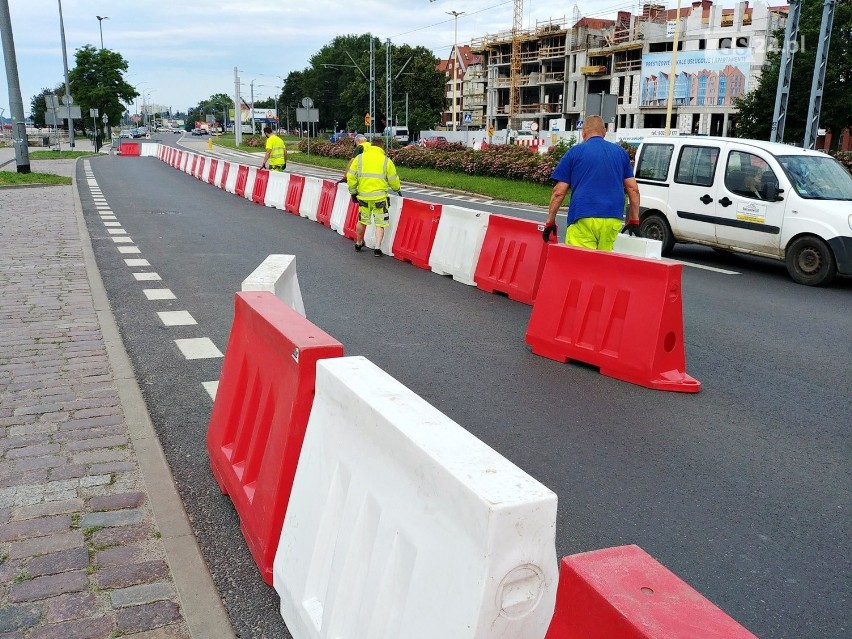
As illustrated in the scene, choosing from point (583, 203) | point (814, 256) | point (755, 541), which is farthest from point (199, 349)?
point (814, 256)

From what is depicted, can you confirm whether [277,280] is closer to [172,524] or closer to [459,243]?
[172,524]

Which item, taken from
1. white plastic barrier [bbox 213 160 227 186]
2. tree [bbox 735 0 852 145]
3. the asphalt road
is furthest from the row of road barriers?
tree [bbox 735 0 852 145]

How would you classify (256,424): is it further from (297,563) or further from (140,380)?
(140,380)

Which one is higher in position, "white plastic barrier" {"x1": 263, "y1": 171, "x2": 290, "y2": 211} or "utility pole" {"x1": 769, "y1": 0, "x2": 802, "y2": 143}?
"utility pole" {"x1": 769, "y1": 0, "x2": 802, "y2": 143}

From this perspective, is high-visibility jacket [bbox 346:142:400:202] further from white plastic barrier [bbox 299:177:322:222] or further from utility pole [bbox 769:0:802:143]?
utility pole [bbox 769:0:802:143]

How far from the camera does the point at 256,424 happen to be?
11.6 ft

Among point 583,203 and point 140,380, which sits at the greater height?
point 583,203

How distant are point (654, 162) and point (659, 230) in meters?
1.10

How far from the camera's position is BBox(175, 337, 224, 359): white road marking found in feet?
21.7

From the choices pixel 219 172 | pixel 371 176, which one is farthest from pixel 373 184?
pixel 219 172

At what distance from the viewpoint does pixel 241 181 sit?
2411 cm

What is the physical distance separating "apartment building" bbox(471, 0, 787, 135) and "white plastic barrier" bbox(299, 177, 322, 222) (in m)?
48.5

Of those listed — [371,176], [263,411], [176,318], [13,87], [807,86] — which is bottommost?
[176,318]

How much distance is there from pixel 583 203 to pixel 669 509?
164 inches
